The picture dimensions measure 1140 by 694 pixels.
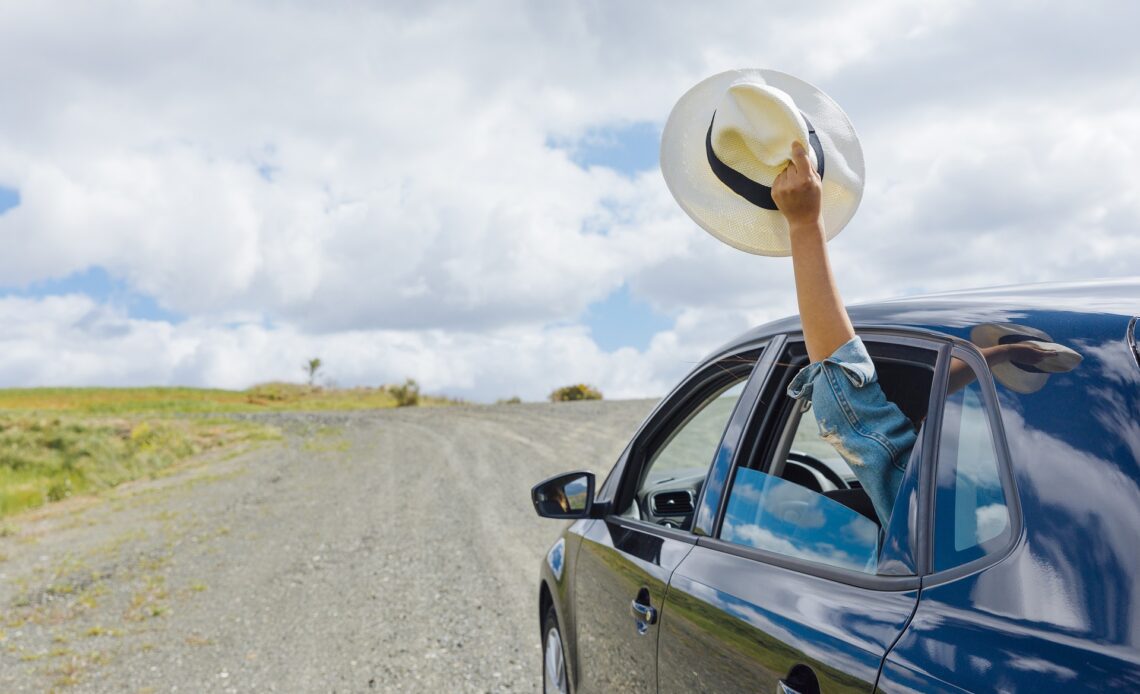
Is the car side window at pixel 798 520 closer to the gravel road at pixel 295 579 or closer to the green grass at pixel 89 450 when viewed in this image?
the gravel road at pixel 295 579

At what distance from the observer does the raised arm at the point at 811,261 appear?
6.00 ft

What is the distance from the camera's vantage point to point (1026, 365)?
1.46 m

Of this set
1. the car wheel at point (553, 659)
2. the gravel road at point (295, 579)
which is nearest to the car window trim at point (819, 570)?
the car wheel at point (553, 659)

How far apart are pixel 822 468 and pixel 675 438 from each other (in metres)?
0.53

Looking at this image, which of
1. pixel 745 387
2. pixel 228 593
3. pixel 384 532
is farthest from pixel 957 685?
pixel 384 532

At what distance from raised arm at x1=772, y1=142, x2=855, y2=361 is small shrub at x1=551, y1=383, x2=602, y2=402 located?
31.2 metres

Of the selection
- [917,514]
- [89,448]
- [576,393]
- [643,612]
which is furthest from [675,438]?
[576,393]

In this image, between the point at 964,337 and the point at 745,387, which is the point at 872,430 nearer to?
the point at 964,337

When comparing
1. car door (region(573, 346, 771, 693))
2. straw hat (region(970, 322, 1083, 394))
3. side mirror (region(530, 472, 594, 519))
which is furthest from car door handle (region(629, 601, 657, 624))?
straw hat (region(970, 322, 1083, 394))

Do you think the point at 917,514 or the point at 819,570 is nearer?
the point at 917,514

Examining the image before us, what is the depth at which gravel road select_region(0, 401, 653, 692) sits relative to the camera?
6262 millimetres

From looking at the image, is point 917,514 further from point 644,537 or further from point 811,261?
point 644,537

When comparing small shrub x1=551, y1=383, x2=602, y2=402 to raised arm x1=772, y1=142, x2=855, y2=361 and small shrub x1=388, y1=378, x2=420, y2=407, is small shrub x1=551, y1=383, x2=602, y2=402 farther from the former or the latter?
raised arm x1=772, y1=142, x2=855, y2=361

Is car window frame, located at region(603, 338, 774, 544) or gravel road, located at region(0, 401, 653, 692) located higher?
car window frame, located at region(603, 338, 774, 544)
